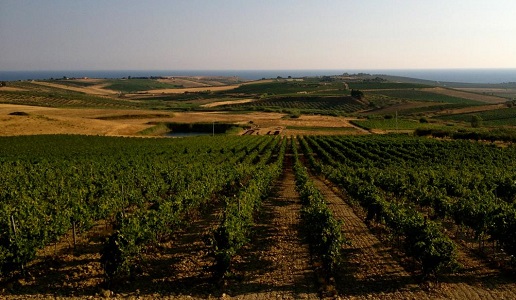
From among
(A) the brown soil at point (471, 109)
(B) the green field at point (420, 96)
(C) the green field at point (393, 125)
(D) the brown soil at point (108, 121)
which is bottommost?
(C) the green field at point (393, 125)

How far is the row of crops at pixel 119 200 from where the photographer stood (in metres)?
14.9

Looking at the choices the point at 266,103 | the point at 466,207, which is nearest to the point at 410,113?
the point at 266,103

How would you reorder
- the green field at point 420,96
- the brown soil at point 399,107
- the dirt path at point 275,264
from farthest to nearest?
the green field at point 420,96 < the brown soil at point 399,107 < the dirt path at point 275,264

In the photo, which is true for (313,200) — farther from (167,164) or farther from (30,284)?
(167,164)

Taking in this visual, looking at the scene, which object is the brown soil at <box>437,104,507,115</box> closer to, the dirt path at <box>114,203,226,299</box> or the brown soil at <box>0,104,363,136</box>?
the brown soil at <box>0,104,363,136</box>

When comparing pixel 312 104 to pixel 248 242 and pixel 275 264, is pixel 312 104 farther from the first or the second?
pixel 275 264

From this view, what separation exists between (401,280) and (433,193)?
1260 centimetres

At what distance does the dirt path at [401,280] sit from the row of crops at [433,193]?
0.80m

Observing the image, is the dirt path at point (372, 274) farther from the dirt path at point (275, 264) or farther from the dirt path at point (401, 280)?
the dirt path at point (275, 264)

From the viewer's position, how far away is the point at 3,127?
7044 centimetres

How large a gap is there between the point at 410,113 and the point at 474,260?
118402 millimetres

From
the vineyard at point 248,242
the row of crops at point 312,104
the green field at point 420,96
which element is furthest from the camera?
the green field at point 420,96

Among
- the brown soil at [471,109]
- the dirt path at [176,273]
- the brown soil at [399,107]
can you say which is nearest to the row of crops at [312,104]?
the brown soil at [399,107]

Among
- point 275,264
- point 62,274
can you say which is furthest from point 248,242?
point 62,274
